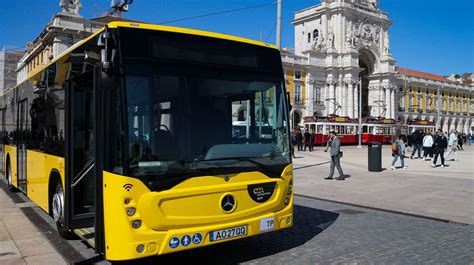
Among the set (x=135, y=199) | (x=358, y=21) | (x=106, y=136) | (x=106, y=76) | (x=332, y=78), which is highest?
(x=358, y=21)

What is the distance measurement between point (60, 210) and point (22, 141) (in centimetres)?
347

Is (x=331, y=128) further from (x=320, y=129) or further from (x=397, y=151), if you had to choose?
(x=397, y=151)

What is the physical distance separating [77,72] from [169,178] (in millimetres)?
1932

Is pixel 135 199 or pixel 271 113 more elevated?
pixel 271 113

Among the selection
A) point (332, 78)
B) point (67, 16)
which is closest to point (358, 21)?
point (332, 78)

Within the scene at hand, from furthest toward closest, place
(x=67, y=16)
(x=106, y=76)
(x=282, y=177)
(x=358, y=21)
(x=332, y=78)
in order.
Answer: (x=358, y=21), (x=332, y=78), (x=67, y=16), (x=282, y=177), (x=106, y=76)

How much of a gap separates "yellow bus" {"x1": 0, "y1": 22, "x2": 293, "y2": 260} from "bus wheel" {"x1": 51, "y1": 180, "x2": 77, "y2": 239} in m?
0.03

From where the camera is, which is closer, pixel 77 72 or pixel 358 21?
pixel 77 72

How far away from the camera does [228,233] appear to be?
4820mm

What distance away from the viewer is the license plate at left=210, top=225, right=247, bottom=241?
185 inches

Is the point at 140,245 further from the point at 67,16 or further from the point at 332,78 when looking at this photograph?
the point at 332,78

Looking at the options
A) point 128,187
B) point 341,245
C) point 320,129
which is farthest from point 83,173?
point 320,129

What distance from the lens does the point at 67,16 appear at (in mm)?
45875

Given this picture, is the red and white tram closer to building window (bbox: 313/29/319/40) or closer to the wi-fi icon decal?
building window (bbox: 313/29/319/40)
